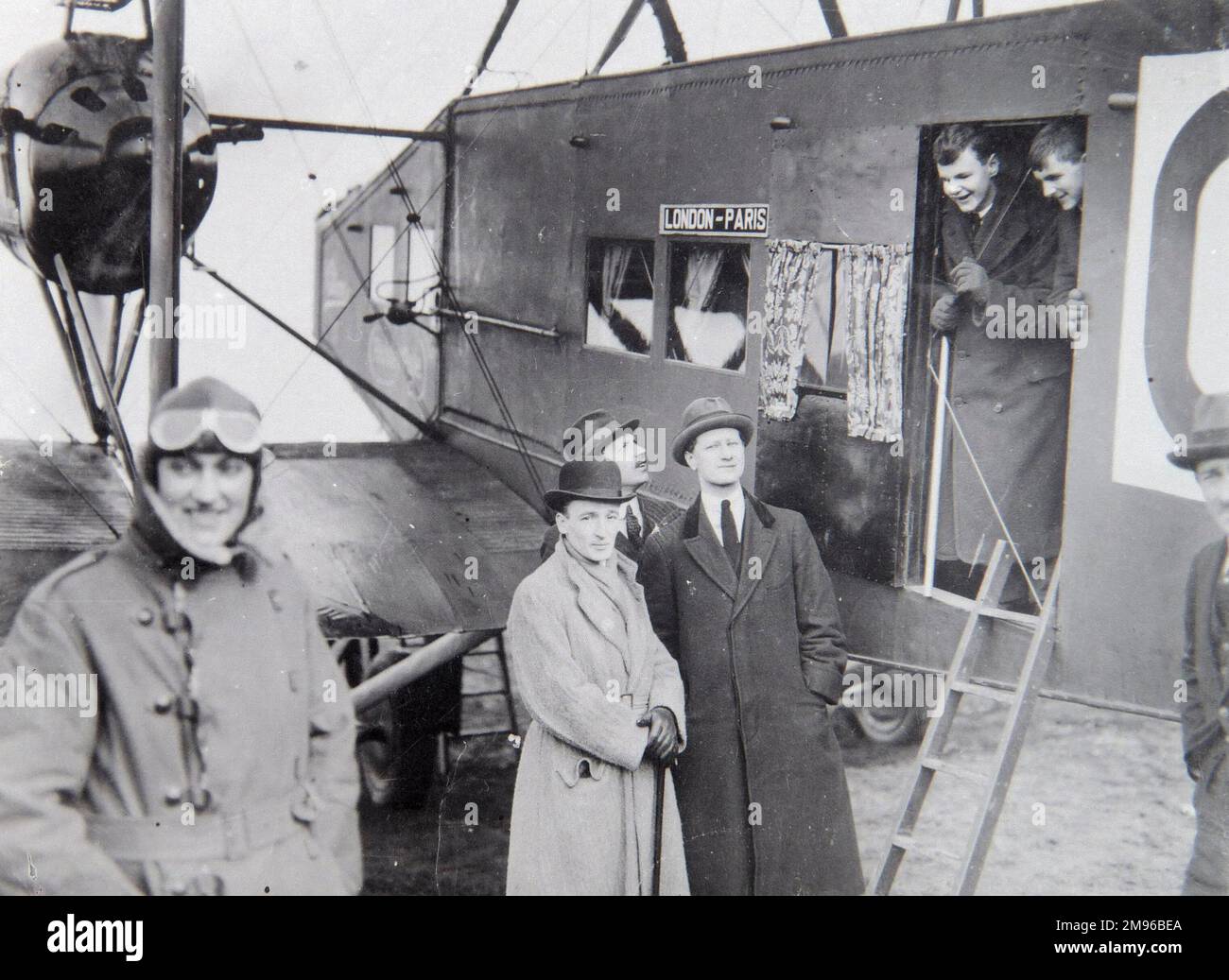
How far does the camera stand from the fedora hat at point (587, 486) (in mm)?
3689

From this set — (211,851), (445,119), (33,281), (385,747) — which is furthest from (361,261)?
(211,851)

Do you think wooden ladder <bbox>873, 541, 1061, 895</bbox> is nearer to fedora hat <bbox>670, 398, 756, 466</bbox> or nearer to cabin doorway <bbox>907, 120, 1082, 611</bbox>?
cabin doorway <bbox>907, 120, 1082, 611</bbox>

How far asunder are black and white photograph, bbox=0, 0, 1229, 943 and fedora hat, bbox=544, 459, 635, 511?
0.04 m

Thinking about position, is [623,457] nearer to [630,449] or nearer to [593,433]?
[630,449]

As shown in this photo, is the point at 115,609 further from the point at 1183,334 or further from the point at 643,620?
the point at 1183,334

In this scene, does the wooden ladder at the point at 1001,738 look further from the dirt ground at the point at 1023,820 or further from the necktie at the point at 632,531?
the necktie at the point at 632,531

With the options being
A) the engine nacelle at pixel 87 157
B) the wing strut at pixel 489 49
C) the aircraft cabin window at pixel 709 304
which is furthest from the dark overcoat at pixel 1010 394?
the engine nacelle at pixel 87 157

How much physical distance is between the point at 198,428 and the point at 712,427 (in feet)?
5.35

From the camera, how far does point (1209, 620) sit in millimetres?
3664

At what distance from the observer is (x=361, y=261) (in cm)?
546

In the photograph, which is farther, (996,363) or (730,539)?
(996,363)

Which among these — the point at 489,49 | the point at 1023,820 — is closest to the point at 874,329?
the point at 489,49

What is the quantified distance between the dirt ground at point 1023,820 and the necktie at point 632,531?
1.33m

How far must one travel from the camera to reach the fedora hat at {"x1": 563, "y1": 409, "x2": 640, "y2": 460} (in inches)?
169
